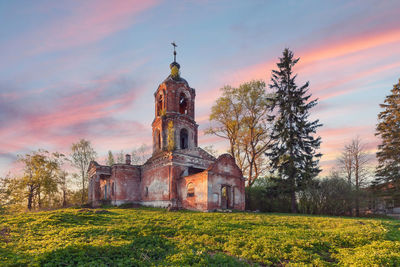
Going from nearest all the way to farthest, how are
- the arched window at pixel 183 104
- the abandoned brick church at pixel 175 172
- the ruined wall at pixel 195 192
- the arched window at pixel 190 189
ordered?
the ruined wall at pixel 195 192, the abandoned brick church at pixel 175 172, the arched window at pixel 190 189, the arched window at pixel 183 104

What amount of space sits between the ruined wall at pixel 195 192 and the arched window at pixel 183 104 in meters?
11.0

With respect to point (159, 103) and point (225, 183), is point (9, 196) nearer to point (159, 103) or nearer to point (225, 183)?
point (225, 183)

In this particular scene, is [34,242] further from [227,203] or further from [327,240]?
[227,203]

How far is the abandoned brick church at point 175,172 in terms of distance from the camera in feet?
68.1

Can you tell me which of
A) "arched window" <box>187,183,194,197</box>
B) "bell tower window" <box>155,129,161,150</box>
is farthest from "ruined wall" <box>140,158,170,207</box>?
"bell tower window" <box>155,129,161,150</box>

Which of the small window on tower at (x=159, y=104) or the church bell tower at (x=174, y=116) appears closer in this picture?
the church bell tower at (x=174, y=116)

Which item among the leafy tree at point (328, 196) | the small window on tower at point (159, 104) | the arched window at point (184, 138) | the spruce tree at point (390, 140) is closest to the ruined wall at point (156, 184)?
the arched window at point (184, 138)

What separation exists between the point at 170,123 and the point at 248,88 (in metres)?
11.5

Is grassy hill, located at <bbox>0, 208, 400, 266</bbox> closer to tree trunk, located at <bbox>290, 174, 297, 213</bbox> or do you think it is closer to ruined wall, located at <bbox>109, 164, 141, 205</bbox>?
tree trunk, located at <bbox>290, 174, 297, 213</bbox>

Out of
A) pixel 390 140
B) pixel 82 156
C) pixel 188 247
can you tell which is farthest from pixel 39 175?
pixel 390 140

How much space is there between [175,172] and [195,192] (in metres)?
3.35

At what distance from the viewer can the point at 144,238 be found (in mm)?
8242

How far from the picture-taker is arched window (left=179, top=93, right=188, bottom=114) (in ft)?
97.7

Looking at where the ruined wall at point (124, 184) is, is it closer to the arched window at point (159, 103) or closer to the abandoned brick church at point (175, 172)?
the abandoned brick church at point (175, 172)
